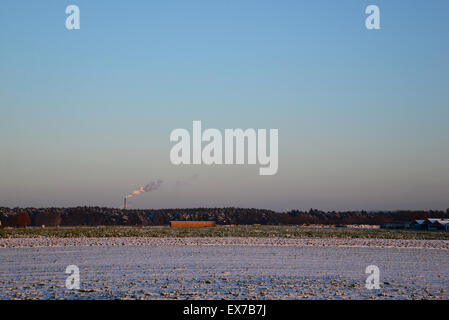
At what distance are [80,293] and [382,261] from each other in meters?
23.1

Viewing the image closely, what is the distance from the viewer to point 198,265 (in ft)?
102

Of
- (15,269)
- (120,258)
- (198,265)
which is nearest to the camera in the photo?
(15,269)

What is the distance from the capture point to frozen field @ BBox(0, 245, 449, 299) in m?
20.6

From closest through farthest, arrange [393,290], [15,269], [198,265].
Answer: [393,290]
[15,269]
[198,265]

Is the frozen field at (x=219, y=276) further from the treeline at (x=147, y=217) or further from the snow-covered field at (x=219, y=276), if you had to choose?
the treeline at (x=147, y=217)
